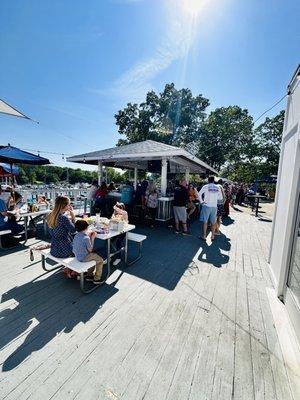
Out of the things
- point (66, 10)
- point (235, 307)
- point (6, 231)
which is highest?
point (66, 10)

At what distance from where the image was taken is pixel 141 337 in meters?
2.01

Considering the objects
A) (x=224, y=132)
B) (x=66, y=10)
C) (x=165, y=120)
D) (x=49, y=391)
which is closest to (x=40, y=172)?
(x=165, y=120)

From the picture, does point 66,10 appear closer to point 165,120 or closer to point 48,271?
point 48,271

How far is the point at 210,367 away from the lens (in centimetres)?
171

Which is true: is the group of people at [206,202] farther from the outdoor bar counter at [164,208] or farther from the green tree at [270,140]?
the green tree at [270,140]

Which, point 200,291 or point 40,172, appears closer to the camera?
point 200,291

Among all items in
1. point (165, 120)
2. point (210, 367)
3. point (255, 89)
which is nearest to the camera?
point (210, 367)

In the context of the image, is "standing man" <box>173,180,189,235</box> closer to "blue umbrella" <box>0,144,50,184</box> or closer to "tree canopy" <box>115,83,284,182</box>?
"blue umbrella" <box>0,144,50,184</box>

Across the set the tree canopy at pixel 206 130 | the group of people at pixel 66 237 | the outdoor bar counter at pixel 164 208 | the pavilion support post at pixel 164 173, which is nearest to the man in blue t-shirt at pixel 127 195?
the outdoor bar counter at pixel 164 208

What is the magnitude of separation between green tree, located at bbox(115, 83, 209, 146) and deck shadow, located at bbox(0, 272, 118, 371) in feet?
82.7

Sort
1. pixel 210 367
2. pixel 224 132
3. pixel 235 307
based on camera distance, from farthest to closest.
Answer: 1. pixel 224 132
2. pixel 235 307
3. pixel 210 367

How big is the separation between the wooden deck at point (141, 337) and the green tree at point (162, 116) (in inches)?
983

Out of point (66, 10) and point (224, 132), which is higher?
point (224, 132)

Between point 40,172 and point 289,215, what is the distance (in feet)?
314
